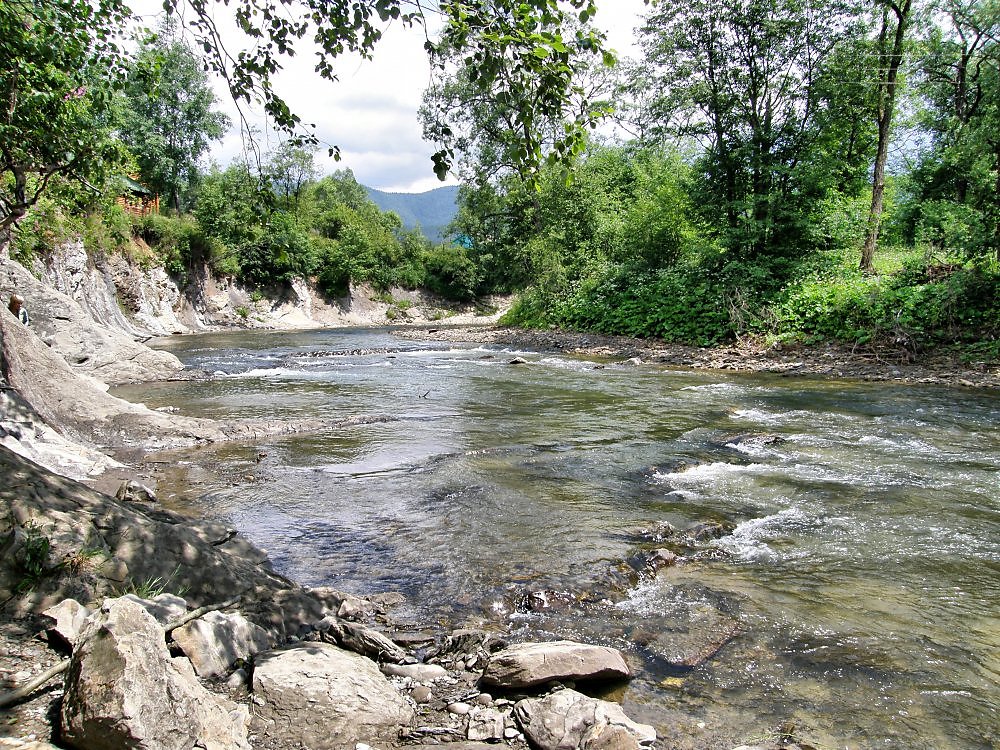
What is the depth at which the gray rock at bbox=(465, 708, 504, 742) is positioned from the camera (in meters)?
3.13

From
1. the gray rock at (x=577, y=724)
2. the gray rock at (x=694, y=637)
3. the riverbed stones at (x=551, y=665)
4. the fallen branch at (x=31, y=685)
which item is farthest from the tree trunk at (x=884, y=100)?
the fallen branch at (x=31, y=685)

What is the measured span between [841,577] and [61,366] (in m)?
10.6

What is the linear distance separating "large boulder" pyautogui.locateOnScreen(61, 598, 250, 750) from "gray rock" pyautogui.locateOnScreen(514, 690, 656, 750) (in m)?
1.37

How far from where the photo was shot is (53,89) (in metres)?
8.45

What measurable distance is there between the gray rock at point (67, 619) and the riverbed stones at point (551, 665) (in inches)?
82.9

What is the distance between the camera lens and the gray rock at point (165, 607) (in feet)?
10.8

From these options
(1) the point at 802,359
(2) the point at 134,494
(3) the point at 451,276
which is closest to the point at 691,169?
(1) the point at 802,359

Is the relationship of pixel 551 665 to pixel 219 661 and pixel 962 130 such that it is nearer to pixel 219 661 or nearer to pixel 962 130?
pixel 219 661

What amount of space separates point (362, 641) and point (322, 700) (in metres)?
0.77

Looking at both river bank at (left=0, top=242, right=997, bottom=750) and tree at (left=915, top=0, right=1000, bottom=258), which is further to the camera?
tree at (left=915, top=0, right=1000, bottom=258)

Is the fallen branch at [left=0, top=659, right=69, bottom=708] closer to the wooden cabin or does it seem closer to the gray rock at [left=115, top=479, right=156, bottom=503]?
the gray rock at [left=115, top=479, right=156, bottom=503]

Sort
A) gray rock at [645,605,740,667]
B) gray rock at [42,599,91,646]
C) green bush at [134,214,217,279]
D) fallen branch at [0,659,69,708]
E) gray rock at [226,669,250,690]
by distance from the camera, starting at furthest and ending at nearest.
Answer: green bush at [134,214,217,279] < gray rock at [645,605,740,667] < gray rock at [226,669,250,690] < gray rock at [42,599,91,646] < fallen branch at [0,659,69,708]

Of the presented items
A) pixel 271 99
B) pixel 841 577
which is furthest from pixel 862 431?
pixel 271 99

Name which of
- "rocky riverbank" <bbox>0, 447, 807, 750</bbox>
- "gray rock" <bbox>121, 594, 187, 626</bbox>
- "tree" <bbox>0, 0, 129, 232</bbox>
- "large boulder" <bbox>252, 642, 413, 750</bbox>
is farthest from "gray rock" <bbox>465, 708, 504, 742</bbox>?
"tree" <bbox>0, 0, 129, 232</bbox>
